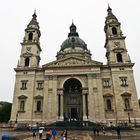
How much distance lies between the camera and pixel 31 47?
43500 millimetres

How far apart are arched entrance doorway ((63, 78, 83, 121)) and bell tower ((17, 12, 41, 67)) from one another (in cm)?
907

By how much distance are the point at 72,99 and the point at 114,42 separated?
53.3 feet

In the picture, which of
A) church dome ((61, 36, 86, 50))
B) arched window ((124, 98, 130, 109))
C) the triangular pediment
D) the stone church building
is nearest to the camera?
arched window ((124, 98, 130, 109))

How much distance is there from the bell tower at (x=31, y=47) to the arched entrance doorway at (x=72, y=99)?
29.8ft

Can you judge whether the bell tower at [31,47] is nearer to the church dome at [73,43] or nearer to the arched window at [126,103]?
the church dome at [73,43]

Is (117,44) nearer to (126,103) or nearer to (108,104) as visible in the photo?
(126,103)

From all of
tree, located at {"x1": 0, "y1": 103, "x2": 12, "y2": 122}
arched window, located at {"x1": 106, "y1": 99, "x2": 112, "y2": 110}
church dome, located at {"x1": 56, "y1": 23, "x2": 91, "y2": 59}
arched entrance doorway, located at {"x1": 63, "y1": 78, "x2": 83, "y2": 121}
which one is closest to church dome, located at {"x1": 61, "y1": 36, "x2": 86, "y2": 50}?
church dome, located at {"x1": 56, "y1": 23, "x2": 91, "y2": 59}

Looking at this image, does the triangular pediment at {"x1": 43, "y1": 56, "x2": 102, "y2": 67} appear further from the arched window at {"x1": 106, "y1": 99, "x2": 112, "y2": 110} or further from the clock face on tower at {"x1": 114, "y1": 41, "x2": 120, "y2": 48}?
the arched window at {"x1": 106, "y1": 99, "x2": 112, "y2": 110}

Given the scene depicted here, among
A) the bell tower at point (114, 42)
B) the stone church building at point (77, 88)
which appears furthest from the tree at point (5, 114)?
the bell tower at point (114, 42)

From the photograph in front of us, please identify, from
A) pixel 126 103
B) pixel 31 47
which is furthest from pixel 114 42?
pixel 31 47

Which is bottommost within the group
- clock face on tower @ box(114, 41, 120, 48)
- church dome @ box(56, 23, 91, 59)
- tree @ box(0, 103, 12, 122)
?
tree @ box(0, 103, 12, 122)

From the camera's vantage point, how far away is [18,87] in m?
39.4

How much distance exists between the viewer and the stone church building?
117ft

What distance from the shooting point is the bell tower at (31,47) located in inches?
1656
